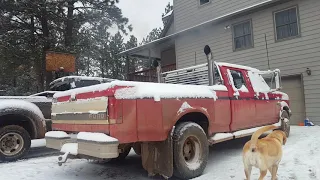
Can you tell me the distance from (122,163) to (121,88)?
259 cm

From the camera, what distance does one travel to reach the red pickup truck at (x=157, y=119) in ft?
13.2

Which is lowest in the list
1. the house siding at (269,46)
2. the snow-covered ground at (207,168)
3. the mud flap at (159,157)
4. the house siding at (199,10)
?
the snow-covered ground at (207,168)

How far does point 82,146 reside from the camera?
4.15m

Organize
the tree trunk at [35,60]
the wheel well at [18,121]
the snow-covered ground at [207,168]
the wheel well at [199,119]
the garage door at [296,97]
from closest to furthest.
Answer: the snow-covered ground at [207,168], the wheel well at [199,119], the wheel well at [18,121], the garage door at [296,97], the tree trunk at [35,60]

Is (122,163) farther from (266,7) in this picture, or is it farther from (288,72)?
(266,7)

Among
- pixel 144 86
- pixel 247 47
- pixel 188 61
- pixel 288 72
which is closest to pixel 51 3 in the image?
pixel 188 61

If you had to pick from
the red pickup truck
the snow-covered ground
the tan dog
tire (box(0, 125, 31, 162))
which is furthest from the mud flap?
tire (box(0, 125, 31, 162))

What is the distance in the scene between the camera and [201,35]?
590 inches

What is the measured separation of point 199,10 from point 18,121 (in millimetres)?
10965

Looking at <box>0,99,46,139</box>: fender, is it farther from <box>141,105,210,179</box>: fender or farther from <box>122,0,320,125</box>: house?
<box>122,0,320,125</box>: house

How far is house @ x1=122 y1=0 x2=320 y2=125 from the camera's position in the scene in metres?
11.1

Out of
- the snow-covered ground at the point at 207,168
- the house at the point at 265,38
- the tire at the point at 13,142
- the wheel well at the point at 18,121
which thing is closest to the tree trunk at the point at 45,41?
the house at the point at 265,38

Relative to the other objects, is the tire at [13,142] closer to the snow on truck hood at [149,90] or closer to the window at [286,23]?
the snow on truck hood at [149,90]

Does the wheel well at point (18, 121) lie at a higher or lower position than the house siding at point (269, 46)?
lower
